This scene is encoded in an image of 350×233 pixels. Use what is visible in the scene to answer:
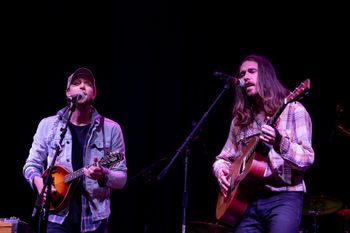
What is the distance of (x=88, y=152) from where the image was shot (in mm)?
4773

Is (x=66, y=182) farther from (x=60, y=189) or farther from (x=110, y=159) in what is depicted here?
(x=110, y=159)

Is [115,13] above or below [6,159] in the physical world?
above

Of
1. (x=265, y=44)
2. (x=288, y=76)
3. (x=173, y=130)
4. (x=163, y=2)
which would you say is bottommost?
(x=173, y=130)

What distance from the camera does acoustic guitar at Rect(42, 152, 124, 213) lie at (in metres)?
4.56

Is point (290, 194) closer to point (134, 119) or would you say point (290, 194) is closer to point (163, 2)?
point (134, 119)

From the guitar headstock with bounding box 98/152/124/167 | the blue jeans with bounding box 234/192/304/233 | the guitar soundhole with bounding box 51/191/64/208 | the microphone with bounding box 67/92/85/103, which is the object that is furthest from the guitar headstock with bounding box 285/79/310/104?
the guitar soundhole with bounding box 51/191/64/208

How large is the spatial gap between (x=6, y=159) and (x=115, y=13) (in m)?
2.75

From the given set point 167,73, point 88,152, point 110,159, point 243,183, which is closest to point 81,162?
point 88,152

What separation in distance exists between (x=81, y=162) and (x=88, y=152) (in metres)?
0.12

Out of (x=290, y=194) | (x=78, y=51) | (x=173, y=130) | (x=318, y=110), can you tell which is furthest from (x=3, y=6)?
(x=290, y=194)

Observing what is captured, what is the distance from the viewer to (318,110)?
746 cm

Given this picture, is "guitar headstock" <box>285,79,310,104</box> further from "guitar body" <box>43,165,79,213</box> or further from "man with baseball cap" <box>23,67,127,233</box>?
"guitar body" <box>43,165,79,213</box>

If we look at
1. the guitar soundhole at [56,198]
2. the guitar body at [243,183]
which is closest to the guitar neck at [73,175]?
the guitar soundhole at [56,198]

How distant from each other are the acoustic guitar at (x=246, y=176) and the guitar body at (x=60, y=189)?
1391 mm
